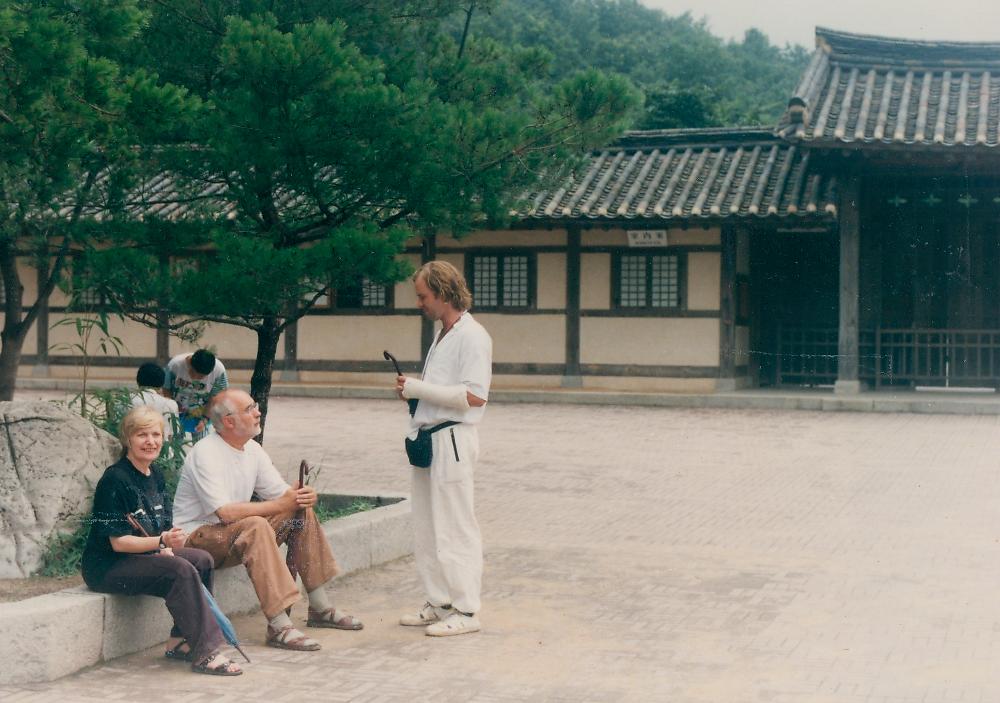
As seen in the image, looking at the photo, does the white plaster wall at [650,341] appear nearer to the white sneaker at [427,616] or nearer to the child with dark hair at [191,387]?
the child with dark hair at [191,387]

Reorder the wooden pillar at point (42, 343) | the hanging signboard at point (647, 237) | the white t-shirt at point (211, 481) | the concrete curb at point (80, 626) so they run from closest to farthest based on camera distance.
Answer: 1. the concrete curb at point (80, 626)
2. the white t-shirt at point (211, 481)
3. the hanging signboard at point (647, 237)
4. the wooden pillar at point (42, 343)

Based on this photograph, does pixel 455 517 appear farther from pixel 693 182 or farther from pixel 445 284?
pixel 693 182

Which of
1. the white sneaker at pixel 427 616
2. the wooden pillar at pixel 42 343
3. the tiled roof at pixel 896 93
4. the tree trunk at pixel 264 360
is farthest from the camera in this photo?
the wooden pillar at pixel 42 343

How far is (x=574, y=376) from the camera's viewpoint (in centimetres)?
2084

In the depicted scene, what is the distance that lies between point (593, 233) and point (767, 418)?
496 centimetres

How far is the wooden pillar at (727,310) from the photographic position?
20016mm

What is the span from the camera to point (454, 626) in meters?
5.94

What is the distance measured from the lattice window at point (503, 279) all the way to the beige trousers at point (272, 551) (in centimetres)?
1541

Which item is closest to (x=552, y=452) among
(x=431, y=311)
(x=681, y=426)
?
(x=681, y=426)

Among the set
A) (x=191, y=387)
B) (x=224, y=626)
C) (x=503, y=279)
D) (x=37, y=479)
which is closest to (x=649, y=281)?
(x=503, y=279)

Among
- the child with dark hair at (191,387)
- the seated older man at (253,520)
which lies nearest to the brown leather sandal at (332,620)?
the seated older man at (253,520)

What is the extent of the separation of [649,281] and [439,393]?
14.9 meters

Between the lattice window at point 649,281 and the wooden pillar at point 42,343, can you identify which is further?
the wooden pillar at point 42,343

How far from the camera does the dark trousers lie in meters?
5.28
